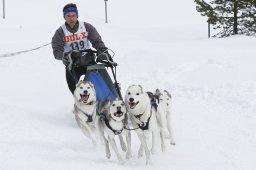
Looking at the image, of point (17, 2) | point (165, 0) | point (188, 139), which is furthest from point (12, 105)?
point (165, 0)

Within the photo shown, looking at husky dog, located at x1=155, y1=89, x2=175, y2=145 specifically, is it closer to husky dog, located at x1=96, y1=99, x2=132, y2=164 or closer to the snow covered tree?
husky dog, located at x1=96, y1=99, x2=132, y2=164

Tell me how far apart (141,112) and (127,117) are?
0.19 m

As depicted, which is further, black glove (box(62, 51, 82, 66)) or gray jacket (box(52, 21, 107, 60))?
gray jacket (box(52, 21, 107, 60))

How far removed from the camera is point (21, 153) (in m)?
5.46

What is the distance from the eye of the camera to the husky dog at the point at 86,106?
6.07m

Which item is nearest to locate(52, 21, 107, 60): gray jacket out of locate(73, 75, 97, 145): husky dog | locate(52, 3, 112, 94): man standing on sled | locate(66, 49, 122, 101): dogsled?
locate(52, 3, 112, 94): man standing on sled

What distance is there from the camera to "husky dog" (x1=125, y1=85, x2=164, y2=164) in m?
5.53

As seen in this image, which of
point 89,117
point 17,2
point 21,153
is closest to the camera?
point 21,153

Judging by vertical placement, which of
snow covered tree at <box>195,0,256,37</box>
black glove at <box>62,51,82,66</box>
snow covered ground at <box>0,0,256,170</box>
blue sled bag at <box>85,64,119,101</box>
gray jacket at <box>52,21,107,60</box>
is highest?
snow covered tree at <box>195,0,256,37</box>

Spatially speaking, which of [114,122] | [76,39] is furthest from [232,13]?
[114,122]

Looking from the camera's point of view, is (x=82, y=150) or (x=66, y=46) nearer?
(x=82, y=150)

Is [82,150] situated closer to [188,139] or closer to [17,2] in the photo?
[188,139]

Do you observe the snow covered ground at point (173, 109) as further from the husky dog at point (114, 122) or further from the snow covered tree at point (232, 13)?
the snow covered tree at point (232, 13)

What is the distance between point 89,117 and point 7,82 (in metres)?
5.89
